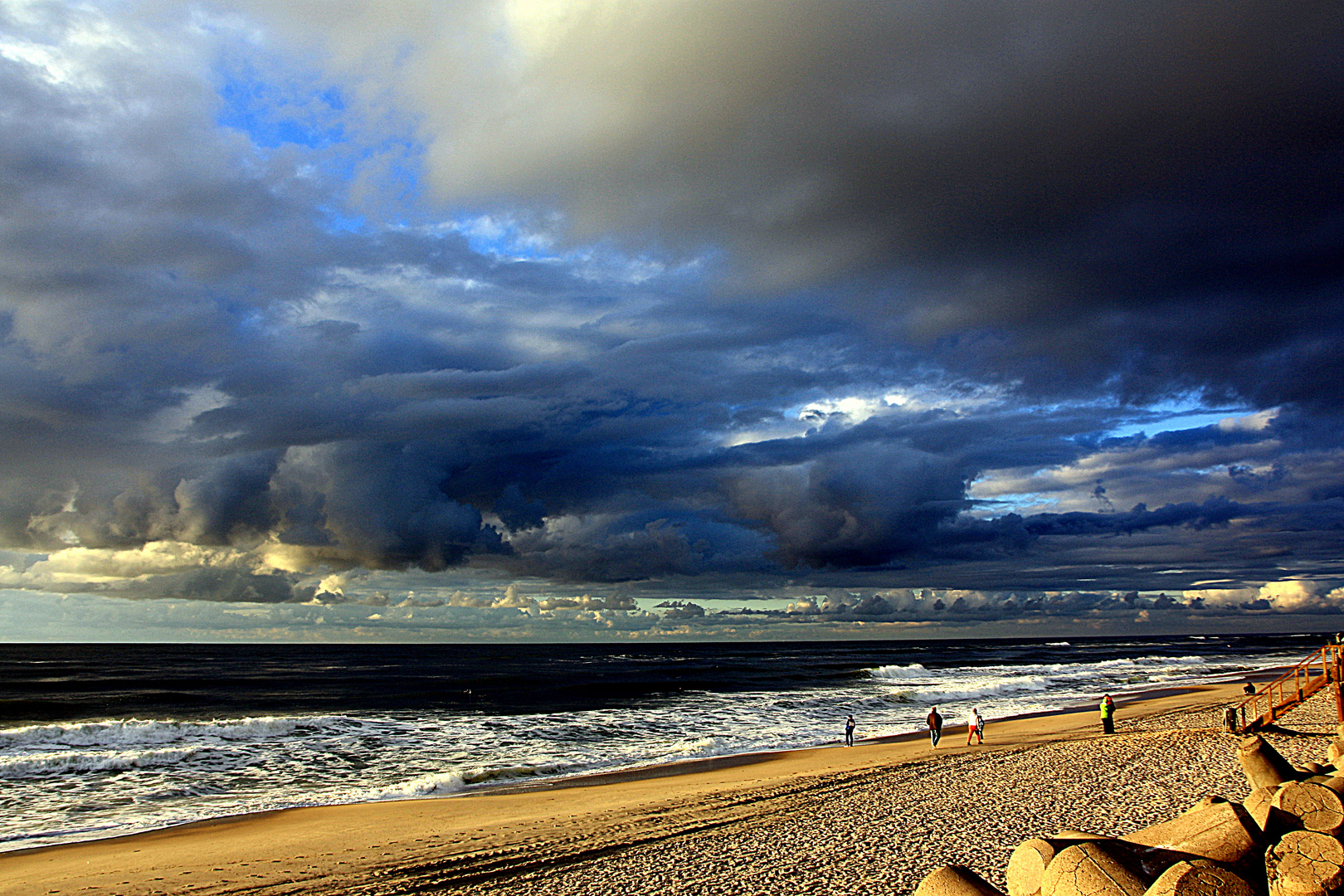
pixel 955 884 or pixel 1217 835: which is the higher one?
pixel 1217 835

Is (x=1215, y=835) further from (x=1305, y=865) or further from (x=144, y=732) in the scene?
(x=144, y=732)

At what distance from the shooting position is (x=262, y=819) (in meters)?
18.3

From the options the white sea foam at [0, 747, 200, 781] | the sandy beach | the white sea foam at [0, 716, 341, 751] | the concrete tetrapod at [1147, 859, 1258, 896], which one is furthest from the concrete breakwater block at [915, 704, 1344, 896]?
the white sea foam at [0, 716, 341, 751]

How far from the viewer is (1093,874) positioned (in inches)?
254

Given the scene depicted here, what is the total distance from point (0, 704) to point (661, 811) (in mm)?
52958

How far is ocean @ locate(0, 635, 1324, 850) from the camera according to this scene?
72.6ft

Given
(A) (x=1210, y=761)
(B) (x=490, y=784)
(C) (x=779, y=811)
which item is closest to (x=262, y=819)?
(B) (x=490, y=784)

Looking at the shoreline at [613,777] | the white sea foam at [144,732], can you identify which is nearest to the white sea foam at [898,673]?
the shoreline at [613,777]

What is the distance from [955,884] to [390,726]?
3490 cm

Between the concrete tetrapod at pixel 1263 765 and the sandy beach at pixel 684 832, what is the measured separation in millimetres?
3024

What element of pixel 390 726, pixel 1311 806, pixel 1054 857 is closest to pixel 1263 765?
pixel 1311 806

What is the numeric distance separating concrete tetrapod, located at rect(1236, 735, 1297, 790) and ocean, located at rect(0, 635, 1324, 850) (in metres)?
18.5

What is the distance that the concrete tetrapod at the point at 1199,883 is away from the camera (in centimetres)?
584

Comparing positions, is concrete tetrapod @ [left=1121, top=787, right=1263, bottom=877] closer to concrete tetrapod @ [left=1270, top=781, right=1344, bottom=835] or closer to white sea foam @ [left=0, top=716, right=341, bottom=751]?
concrete tetrapod @ [left=1270, top=781, right=1344, bottom=835]
